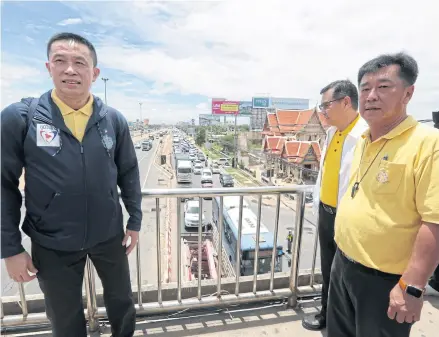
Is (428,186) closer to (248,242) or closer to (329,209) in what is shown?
(329,209)

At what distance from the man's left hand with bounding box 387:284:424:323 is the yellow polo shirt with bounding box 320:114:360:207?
757mm

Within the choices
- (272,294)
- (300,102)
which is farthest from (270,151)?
(300,102)

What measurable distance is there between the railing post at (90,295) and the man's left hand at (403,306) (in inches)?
68.5

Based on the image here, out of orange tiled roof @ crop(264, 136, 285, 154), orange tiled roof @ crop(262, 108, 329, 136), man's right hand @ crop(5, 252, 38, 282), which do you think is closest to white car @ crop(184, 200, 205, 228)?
man's right hand @ crop(5, 252, 38, 282)

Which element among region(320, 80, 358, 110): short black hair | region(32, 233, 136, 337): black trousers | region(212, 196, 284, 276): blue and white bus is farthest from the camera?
region(212, 196, 284, 276): blue and white bus

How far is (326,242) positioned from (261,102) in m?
58.1

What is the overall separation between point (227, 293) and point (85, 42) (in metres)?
2.08

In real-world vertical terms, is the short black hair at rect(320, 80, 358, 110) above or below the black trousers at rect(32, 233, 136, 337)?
above

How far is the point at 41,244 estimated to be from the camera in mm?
1331

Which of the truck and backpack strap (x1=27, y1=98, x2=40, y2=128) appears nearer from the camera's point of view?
backpack strap (x1=27, y1=98, x2=40, y2=128)

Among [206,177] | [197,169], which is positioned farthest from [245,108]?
[206,177]

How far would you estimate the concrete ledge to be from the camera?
6.47ft

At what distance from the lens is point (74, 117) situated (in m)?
1.36

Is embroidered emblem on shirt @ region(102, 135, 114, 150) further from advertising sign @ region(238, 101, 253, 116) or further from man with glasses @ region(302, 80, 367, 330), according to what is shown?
advertising sign @ region(238, 101, 253, 116)
